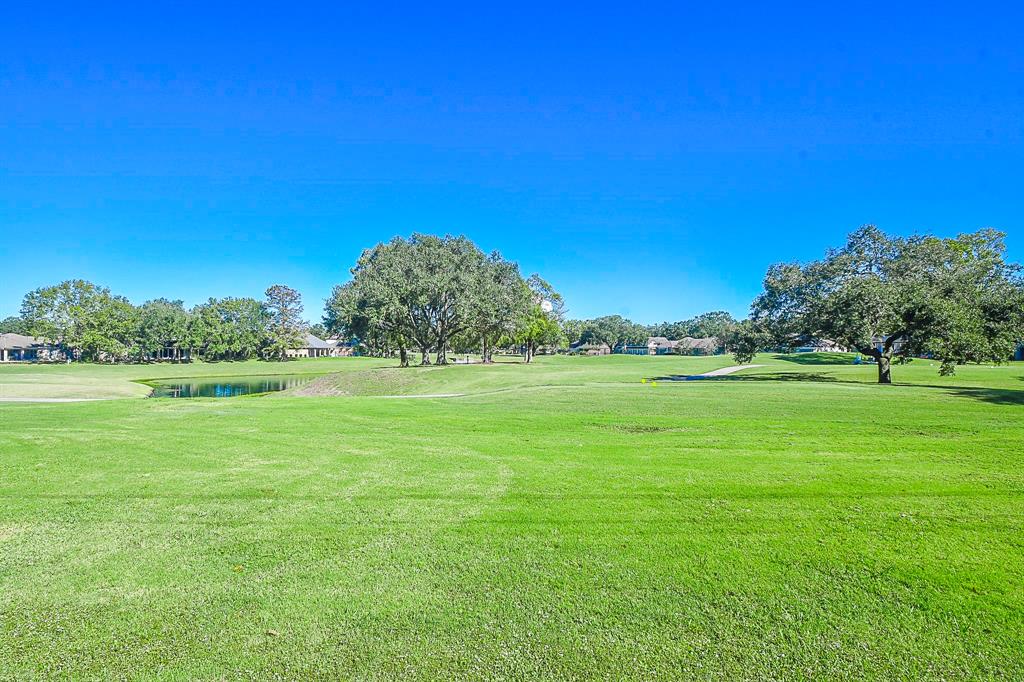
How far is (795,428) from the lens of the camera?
10.3 meters

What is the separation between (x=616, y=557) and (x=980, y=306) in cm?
2823

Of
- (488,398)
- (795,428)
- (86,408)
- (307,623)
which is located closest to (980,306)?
(795,428)

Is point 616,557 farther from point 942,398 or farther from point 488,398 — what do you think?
point 942,398

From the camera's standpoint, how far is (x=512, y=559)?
4188mm

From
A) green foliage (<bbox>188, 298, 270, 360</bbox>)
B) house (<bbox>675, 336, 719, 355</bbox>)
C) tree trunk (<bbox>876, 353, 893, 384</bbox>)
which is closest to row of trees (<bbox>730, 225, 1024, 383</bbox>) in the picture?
tree trunk (<bbox>876, 353, 893, 384</bbox>)

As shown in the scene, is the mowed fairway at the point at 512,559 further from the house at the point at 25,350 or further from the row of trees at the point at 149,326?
the house at the point at 25,350

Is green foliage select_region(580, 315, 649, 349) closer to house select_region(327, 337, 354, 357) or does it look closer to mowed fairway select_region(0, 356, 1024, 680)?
house select_region(327, 337, 354, 357)

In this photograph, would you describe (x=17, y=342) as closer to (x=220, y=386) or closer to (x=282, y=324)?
(x=282, y=324)

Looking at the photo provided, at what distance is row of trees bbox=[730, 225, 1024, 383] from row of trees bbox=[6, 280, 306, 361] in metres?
74.0

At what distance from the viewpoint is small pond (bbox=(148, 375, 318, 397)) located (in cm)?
3419

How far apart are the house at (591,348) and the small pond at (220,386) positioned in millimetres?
97032

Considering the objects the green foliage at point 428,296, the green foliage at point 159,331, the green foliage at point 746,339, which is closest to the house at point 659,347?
the green foliage at point 428,296

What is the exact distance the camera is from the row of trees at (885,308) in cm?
2205

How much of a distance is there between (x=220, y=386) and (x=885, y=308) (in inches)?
1661
